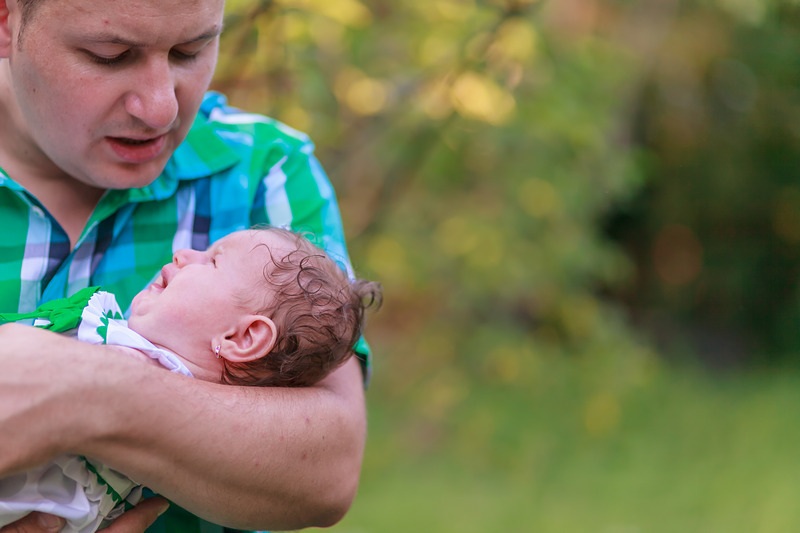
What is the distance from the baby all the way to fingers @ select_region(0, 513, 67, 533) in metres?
0.11

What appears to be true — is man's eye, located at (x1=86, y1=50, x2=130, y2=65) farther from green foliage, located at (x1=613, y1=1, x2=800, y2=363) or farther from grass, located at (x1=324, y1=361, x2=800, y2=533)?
green foliage, located at (x1=613, y1=1, x2=800, y2=363)

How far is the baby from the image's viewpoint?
1841mm

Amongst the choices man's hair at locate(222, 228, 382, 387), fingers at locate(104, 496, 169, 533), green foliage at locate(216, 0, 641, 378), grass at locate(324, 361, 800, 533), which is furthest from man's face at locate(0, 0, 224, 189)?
grass at locate(324, 361, 800, 533)

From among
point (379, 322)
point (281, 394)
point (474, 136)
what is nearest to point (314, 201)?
point (281, 394)

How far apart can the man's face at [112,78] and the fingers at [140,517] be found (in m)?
0.55

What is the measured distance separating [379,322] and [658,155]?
2126mm

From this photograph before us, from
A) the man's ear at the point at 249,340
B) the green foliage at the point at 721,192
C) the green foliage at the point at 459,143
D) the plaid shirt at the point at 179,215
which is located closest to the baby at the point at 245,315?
the man's ear at the point at 249,340

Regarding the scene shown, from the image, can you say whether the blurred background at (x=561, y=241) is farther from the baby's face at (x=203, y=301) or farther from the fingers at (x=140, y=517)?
the fingers at (x=140, y=517)

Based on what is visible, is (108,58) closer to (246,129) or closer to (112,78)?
(112,78)

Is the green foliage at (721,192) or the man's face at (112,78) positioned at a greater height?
the man's face at (112,78)

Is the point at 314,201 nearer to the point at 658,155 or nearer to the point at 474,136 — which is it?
the point at 474,136

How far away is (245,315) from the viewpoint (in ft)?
6.11

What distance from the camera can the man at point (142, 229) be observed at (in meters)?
1.59

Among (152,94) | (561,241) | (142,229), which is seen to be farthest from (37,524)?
(561,241)
